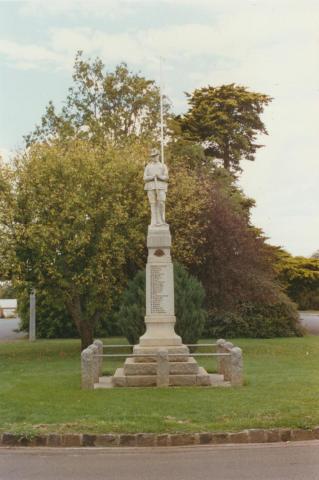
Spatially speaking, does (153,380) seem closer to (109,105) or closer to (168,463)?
(168,463)

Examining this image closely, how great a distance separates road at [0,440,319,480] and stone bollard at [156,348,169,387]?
5200 millimetres

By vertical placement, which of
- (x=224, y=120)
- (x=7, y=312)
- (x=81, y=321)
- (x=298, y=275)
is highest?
(x=224, y=120)

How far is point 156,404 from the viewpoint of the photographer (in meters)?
12.7

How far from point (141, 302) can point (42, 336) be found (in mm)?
14730

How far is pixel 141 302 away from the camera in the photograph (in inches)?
938

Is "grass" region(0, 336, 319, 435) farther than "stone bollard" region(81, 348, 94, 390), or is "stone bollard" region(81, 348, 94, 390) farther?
"stone bollard" region(81, 348, 94, 390)

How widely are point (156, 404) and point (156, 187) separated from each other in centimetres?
688

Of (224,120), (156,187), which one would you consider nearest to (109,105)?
(224,120)

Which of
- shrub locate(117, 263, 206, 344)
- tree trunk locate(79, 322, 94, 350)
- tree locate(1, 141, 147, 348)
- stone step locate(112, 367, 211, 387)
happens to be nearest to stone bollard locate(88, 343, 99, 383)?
stone step locate(112, 367, 211, 387)

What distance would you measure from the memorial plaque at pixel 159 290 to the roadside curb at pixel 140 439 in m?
7.10

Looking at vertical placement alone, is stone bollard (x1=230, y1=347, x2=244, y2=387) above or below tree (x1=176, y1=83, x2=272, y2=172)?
below

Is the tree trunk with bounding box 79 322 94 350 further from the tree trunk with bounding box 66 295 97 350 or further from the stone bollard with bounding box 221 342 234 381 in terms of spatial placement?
the stone bollard with bounding box 221 342 234 381

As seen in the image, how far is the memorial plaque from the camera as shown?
17.3 metres

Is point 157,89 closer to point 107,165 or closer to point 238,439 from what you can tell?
point 107,165
